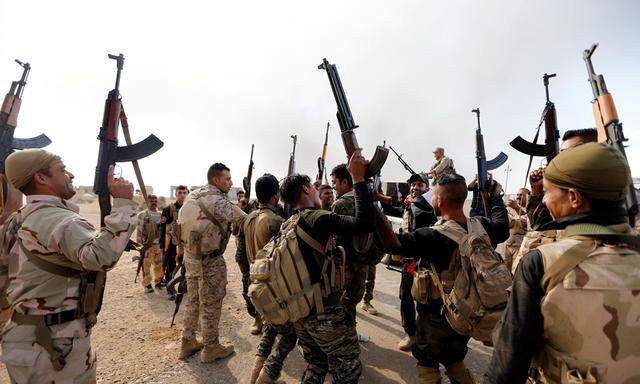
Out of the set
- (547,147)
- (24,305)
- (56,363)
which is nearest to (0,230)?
(24,305)

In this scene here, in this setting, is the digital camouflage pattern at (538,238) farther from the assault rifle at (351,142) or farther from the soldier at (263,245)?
the soldier at (263,245)

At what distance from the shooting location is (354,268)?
3.60 m

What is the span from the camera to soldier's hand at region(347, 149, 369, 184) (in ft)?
7.16

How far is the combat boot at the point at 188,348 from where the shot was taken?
396 centimetres

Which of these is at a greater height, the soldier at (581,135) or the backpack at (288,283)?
the soldier at (581,135)

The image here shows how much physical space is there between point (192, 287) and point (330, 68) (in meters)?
3.37

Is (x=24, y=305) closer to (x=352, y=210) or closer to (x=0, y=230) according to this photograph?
(x=0, y=230)

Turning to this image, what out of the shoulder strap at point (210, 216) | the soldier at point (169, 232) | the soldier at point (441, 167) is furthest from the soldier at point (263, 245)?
the soldier at point (441, 167)

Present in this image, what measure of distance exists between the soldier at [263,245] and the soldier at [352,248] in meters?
0.72

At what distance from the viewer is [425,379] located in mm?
2611

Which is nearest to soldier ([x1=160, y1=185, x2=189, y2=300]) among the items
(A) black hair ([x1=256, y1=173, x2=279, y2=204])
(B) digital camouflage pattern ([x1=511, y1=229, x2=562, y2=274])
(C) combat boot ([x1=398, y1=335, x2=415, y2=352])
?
(A) black hair ([x1=256, y1=173, x2=279, y2=204])

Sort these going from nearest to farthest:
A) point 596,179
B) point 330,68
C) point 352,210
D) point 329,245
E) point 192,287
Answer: point 596,179 → point 329,245 → point 330,68 → point 352,210 → point 192,287

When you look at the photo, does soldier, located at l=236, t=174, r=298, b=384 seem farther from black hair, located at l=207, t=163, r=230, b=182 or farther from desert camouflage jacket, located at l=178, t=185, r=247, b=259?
black hair, located at l=207, t=163, r=230, b=182

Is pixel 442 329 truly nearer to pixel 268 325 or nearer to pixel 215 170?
pixel 268 325
